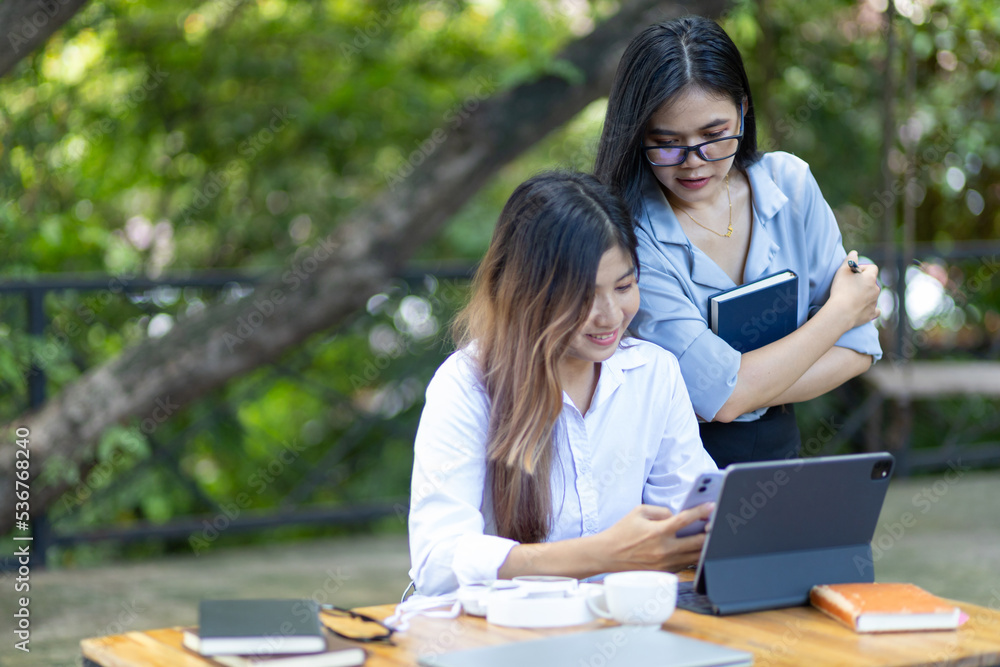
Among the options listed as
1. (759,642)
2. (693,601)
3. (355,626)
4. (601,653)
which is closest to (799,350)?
(693,601)

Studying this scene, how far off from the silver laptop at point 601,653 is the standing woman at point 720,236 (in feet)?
2.31

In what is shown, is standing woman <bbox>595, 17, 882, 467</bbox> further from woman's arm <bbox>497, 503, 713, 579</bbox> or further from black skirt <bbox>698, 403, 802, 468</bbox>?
woman's arm <bbox>497, 503, 713, 579</bbox>

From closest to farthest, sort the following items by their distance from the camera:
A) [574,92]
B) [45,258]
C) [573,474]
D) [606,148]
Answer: [573,474] → [606,148] → [574,92] → [45,258]

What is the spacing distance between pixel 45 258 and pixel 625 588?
463 cm

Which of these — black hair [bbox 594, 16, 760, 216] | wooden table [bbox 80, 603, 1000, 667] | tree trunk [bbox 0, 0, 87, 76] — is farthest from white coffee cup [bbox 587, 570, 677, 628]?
tree trunk [bbox 0, 0, 87, 76]

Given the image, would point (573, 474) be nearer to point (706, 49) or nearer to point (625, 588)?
point (625, 588)

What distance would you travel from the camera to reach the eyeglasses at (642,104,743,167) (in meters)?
1.98

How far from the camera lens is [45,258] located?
536 centimetres

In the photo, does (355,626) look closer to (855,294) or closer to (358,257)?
(855,294)

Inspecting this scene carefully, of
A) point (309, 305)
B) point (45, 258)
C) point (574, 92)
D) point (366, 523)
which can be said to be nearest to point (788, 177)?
point (574, 92)

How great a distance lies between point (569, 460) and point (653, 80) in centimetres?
71

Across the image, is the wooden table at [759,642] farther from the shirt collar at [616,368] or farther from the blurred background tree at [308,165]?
the blurred background tree at [308,165]

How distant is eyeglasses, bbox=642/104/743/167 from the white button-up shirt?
0.35 metres

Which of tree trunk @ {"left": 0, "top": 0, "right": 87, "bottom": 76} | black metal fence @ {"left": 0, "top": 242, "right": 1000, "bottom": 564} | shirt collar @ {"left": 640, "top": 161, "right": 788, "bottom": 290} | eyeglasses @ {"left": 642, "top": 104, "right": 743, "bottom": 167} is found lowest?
black metal fence @ {"left": 0, "top": 242, "right": 1000, "bottom": 564}
